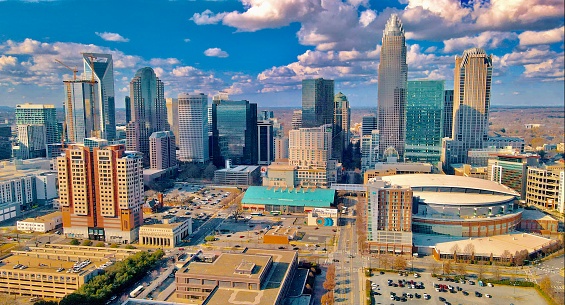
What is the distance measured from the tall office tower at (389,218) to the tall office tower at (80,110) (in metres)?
55.9

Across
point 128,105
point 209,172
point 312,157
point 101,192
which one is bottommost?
point 209,172

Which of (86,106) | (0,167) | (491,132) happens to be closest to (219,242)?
(0,167)

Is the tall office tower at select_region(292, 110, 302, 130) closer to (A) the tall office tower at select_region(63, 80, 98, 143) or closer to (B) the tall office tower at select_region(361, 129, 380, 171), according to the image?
(B) the tall office tower at select_region(361, 129, 380, 171)

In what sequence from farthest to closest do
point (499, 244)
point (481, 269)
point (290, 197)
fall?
1. point (290, 197)
2. point (499, 244)
3. point (481, 269)

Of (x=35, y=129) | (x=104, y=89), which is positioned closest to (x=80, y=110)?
(x=104, y=89)

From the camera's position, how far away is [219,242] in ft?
109

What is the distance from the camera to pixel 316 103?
3036 inches

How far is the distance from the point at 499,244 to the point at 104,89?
230 ft

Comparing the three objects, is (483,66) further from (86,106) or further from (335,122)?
(86,106)

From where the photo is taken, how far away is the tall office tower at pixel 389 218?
3000 cm

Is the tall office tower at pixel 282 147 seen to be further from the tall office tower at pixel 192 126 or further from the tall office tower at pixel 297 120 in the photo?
the tall office tower at pixel 192 126

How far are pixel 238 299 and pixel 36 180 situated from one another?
35.7m

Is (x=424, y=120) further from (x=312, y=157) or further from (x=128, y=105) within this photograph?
(x=128, y=105)

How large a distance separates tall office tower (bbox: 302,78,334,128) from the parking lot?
174 feet
